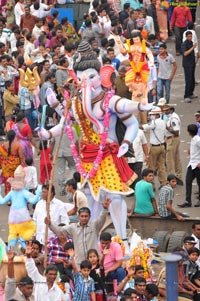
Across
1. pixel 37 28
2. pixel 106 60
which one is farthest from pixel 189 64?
pixel 37 28

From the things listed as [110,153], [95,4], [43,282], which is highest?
[95,4]

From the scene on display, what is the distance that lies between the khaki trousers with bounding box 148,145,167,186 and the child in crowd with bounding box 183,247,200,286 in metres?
4.27

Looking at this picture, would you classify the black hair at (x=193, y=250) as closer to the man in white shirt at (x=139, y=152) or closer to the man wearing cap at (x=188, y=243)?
the man wearing cap at (x=188, y=243)

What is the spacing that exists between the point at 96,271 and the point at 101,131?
2442 mm

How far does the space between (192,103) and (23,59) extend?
3375 millimetres

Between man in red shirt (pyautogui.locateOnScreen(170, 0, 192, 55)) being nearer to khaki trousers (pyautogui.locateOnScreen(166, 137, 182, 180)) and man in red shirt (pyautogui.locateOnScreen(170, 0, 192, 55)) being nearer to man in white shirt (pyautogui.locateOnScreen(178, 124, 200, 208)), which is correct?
khaki trousers (pyautogui.locateOnScreen(166, 137, 182, 180))

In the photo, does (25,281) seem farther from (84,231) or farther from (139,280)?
(84,231)

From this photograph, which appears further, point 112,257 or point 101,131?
point 101,131

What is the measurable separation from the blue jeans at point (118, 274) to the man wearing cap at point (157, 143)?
502cm

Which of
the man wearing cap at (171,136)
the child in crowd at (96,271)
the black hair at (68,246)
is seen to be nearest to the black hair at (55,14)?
the man wearing cap at (171,136)

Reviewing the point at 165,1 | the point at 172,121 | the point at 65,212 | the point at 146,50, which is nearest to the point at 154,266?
the point at 65,212

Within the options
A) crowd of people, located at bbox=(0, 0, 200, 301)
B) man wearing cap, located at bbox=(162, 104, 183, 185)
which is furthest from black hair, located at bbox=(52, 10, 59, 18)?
man wearing cap, located at bbox=(162, 104, 183, 185)

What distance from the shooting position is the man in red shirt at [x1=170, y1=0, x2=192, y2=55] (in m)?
32.3

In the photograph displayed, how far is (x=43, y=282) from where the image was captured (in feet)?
59.2
